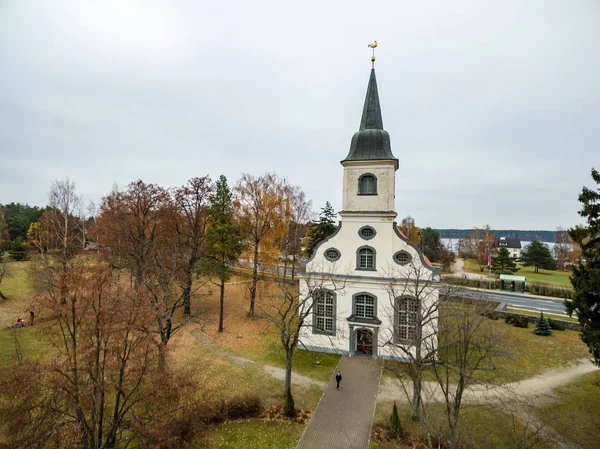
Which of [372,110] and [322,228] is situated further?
[322,228]

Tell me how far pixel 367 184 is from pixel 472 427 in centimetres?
1375

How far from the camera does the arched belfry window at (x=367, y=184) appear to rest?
1970 cm

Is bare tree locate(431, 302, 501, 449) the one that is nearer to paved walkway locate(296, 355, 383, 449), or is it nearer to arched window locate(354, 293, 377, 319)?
paved walkway locate(296, 355, 383, 449)

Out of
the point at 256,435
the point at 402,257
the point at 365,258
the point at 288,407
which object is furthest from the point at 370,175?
the point at 256,435

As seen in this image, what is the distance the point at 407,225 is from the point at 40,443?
217ft

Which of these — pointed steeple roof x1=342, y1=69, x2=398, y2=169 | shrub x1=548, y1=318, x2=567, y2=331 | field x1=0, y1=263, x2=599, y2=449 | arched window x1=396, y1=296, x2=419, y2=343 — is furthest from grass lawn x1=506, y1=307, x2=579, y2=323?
pointed steeple roof x1=342, y1=69, x2=398, y2=169

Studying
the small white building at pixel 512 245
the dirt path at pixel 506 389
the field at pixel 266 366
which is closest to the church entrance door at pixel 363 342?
the field at pixel 266 366

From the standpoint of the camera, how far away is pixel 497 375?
17.1 m

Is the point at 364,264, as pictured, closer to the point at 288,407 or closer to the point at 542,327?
the point at 288,407

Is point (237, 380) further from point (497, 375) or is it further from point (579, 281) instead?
point (579, 281)

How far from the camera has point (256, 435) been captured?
12.1m

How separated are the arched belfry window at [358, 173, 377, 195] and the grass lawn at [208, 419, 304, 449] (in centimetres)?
1367

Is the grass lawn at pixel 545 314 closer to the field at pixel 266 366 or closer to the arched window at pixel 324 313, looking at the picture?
the field at pixel 266 366

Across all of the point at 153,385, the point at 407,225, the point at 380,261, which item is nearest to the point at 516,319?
the point at 380,261
